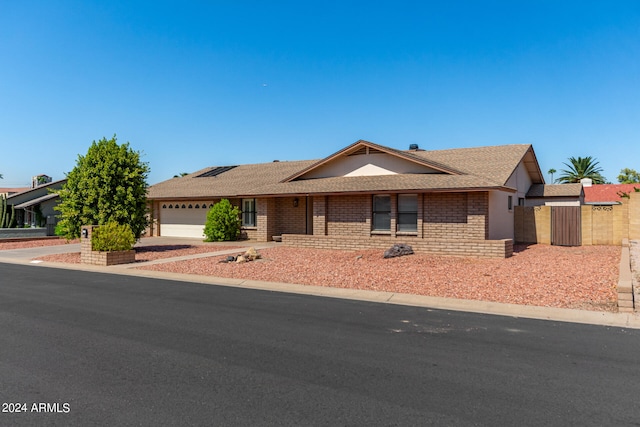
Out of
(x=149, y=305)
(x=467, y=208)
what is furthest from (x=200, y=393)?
(x=467, y=208)

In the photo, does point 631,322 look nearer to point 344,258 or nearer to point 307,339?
point 307,339

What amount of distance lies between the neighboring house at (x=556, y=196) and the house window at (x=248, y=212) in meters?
16.3

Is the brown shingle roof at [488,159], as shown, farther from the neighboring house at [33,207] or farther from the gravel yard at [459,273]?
the neighboring house at [33,207]

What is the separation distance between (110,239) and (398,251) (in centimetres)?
1114

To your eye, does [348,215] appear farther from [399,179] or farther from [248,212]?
[248,212]

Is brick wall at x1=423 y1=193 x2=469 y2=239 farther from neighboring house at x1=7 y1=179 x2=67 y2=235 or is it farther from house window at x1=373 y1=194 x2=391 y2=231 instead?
neighboring house at x1=7 y1=179 x2=67 y2=235

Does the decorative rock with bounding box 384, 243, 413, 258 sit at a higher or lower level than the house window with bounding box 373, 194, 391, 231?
lower

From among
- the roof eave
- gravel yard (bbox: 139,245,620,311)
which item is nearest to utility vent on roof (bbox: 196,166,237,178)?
the roof eave

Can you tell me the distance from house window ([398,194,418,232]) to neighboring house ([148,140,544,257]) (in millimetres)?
45

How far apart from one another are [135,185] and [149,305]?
12252 millimetres

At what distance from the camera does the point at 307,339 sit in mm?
6371

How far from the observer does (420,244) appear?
17.2 meters

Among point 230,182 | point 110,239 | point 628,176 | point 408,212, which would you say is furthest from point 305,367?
point 628,176

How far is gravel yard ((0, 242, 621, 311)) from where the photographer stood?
953cm
